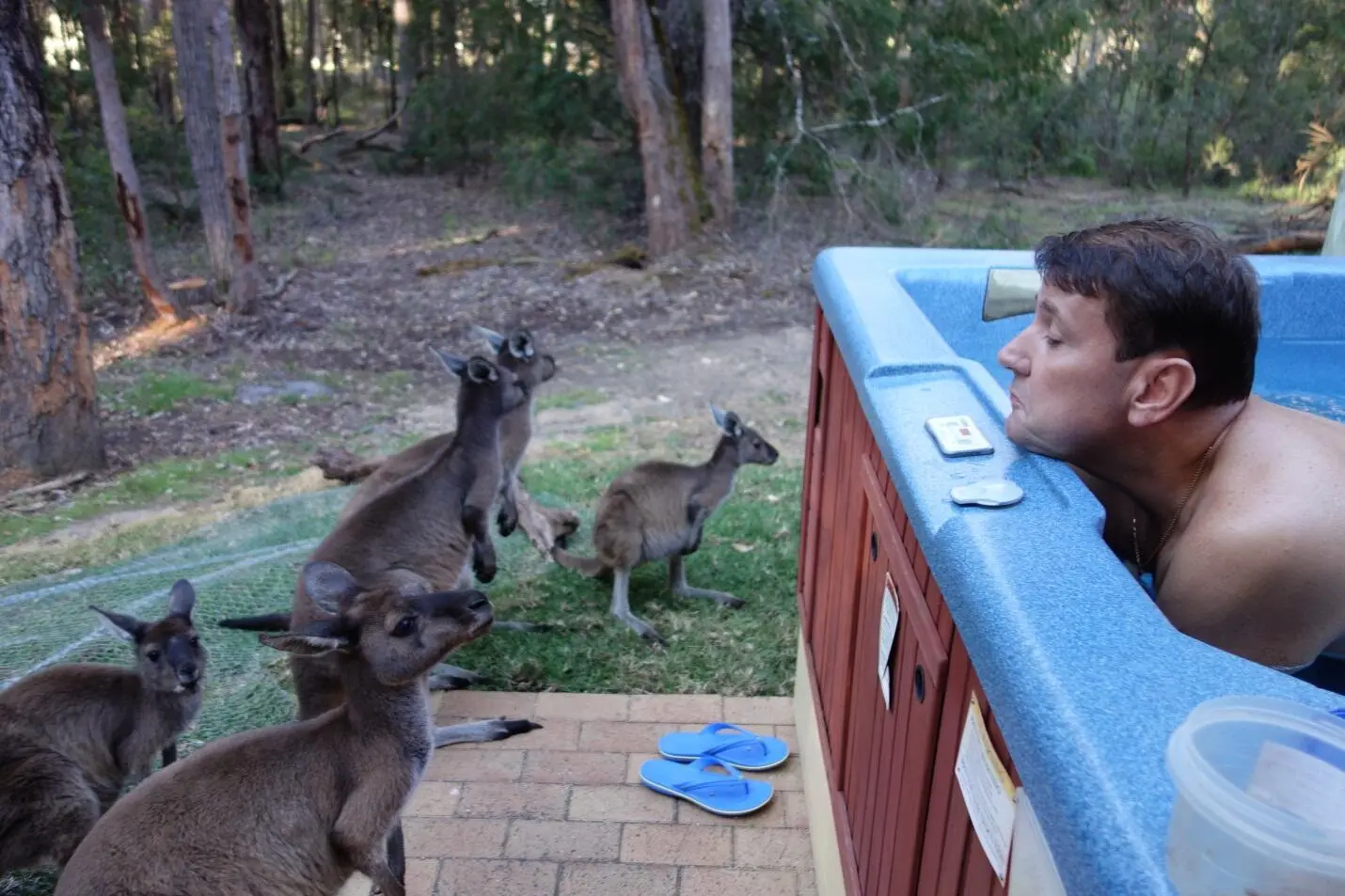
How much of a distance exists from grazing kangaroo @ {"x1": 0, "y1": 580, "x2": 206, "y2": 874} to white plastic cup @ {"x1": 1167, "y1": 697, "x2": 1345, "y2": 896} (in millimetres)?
2931

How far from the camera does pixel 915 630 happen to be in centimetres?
199

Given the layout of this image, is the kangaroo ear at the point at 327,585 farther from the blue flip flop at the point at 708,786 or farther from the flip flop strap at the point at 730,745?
the flip flop strap at the point at 730,745

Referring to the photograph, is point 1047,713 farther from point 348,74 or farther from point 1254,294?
point 348,74

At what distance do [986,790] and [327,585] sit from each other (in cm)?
202

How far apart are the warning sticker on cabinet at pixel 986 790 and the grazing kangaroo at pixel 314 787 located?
1.52m

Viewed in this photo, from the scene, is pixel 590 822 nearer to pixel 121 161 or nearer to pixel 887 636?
pixel 887 636

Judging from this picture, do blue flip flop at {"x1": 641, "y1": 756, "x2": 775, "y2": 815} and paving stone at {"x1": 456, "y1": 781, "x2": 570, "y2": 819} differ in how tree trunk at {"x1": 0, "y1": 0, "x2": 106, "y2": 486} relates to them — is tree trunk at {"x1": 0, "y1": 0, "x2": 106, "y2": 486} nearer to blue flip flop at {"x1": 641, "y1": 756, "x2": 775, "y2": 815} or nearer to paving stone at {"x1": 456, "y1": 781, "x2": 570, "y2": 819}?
paving stone at {"x1": 456, "y1": 781, "x2": 570, "y2": 819}

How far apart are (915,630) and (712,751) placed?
180 cm

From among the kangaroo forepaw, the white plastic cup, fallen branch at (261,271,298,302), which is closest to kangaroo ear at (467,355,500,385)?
the kangaroo forepaw

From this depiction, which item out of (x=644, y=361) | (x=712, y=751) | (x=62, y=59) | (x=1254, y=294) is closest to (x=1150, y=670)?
(x=1254, y=294)

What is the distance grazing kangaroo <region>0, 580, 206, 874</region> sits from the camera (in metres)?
2.92

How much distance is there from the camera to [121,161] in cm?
1010

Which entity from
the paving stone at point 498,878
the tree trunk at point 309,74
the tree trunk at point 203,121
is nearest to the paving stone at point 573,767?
the paving stone at point 498,878

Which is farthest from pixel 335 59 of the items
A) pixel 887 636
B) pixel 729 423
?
pixel 887 636
